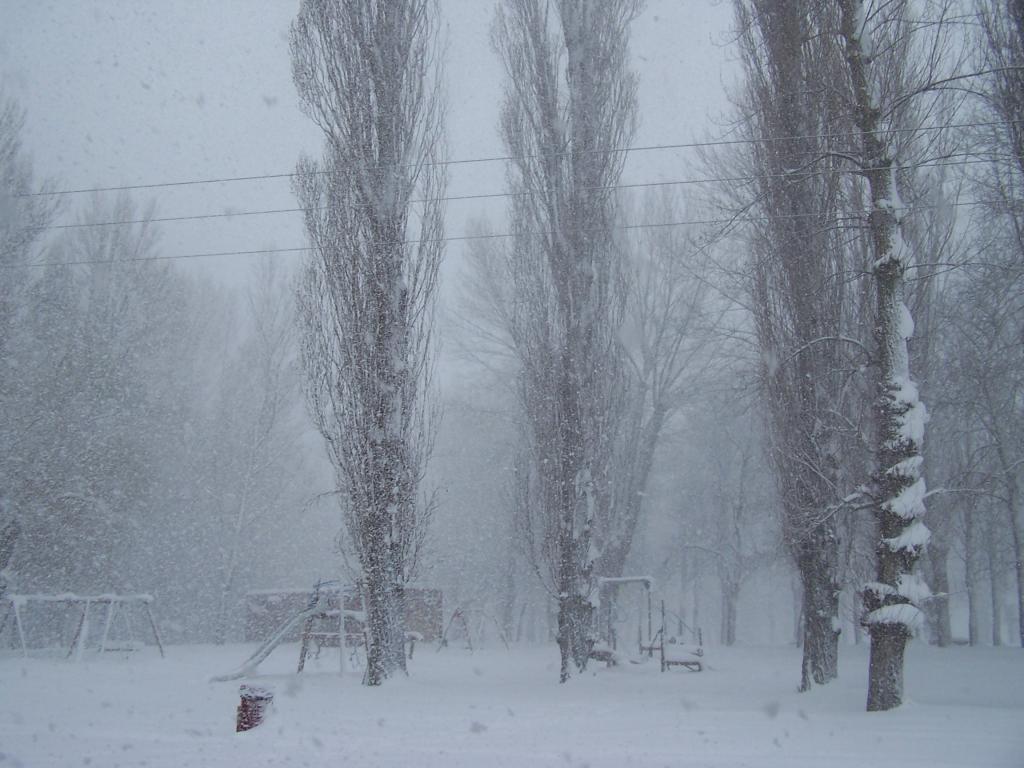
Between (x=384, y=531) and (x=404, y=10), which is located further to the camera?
(x=404, y=10)

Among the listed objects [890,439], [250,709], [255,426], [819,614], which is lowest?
[250,709]

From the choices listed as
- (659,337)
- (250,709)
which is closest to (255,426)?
(659,337)

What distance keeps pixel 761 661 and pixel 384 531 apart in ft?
29.7

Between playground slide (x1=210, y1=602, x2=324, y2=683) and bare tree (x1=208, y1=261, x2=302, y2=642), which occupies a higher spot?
bare tree (x1=208, y1=261, x2=302, y2=642)

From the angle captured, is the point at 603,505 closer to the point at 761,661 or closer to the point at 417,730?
the point at 761,661

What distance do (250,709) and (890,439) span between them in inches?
223

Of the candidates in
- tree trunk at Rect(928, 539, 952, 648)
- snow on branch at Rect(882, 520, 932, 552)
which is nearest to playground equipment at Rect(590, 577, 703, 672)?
snow on branch at Rect(882, 520, 932, 552)

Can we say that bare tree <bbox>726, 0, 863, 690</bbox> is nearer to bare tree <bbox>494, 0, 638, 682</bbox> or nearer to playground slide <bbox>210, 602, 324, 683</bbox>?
bare tree <bbox>494, 0, 638, 682</bbox>

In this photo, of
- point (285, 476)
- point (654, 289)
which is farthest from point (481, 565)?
point (654, 289)

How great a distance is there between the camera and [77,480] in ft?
49.9

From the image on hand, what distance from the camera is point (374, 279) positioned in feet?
27.2

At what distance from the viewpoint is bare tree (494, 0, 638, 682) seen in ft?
32.2

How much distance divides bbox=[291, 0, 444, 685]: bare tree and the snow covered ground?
5.56ft

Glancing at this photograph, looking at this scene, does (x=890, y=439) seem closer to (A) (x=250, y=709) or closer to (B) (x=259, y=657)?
(A) (x=250, y=709)
